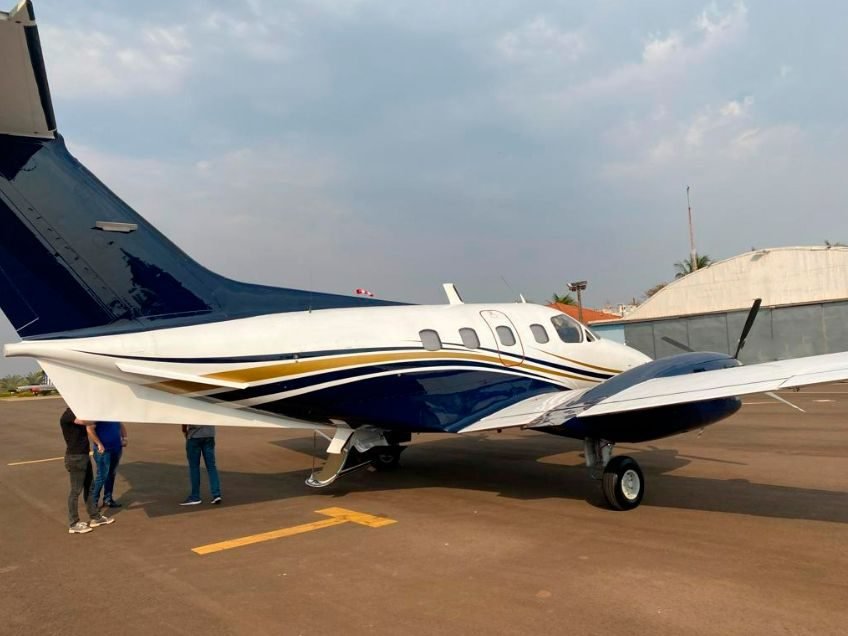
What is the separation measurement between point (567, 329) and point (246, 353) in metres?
6.02

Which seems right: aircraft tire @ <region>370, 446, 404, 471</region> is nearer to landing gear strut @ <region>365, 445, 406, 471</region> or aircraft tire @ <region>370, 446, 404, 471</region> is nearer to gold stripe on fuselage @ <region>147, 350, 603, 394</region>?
landing gear strut @ <region>365, 445, 406, 471</region>

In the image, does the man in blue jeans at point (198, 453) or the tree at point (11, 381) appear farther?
the tree at point (11, 381)

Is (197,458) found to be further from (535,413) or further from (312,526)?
(535,413)

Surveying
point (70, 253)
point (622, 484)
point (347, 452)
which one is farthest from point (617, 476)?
point (70, 253)

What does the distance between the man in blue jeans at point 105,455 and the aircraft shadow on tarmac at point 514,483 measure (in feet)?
2.00

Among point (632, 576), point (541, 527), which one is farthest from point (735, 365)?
point (632, 576)

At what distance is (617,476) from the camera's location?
834 cm

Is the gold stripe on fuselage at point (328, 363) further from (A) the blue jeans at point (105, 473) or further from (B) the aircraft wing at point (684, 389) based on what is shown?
(A) the blue jeans at point (105, 473)

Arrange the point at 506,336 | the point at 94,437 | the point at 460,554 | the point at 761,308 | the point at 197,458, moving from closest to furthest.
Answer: the point at 460,554
the point at 94,437
the point at 197,458
the point at 506,336
the point at 761,308

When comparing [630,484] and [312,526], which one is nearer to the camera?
[312,526]

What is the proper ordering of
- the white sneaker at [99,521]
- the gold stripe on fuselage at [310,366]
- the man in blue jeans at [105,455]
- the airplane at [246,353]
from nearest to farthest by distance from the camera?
the airplane at [246,353] → the gold stripe on fuselage at [310,366] → the white sneaker at [99,521] → the man in blue jeans at [105,455]

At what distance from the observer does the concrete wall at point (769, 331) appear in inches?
1224

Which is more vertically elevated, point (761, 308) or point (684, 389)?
point (761, 308)

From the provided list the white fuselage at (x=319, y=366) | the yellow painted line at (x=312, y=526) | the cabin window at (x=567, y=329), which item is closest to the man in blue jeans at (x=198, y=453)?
the white fuselage at (x=319, y=366)
